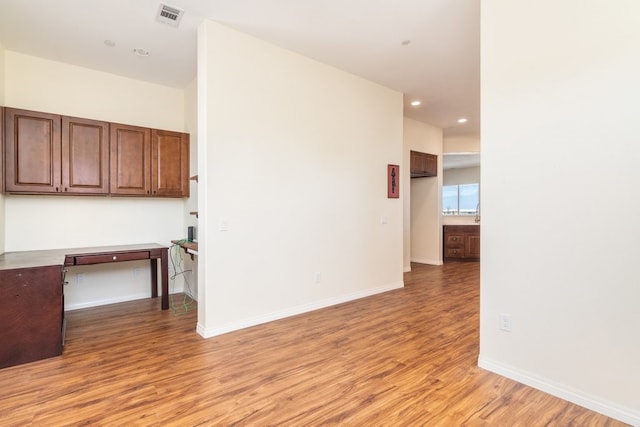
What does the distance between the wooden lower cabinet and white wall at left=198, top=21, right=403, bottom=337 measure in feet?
3.83

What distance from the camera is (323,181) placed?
4.11 meters

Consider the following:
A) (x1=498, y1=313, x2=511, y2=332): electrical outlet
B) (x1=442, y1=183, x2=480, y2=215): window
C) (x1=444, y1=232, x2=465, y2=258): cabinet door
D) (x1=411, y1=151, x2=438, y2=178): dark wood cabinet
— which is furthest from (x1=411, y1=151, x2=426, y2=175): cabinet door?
(x1=498, y1=313, x2=511, y2=332): electrical outlet

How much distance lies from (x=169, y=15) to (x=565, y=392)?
4.35 m

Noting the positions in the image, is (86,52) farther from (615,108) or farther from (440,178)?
(440,178)

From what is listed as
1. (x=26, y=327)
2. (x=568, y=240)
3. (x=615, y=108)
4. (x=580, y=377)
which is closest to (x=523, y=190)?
(x=568, y=240)

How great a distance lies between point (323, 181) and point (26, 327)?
3.16 meters

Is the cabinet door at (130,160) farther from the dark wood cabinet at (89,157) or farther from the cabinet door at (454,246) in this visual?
the cabinet door at (454,246)

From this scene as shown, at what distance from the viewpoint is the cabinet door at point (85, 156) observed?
3684mm

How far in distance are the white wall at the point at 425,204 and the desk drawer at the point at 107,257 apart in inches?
184

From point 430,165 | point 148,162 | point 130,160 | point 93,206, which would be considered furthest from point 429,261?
point 93,206

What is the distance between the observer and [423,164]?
22.1 ft

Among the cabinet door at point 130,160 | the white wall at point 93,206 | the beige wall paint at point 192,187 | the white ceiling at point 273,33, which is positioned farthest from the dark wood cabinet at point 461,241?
the cabinet door at point 130,160

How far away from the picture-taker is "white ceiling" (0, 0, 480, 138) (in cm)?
286

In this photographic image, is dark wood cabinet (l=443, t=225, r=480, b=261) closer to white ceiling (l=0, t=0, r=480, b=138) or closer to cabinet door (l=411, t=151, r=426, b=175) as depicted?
cabinet door (l=411, t=151, r=426, b=175)
